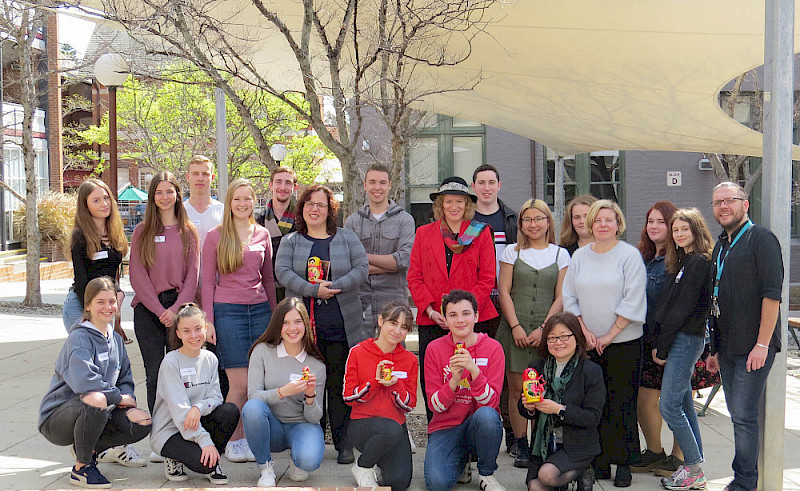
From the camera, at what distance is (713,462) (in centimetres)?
521

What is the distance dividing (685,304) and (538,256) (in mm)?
1046

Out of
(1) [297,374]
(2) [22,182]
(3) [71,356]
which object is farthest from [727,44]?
(2) [22,182]

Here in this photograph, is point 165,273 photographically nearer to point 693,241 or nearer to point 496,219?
point 496,219

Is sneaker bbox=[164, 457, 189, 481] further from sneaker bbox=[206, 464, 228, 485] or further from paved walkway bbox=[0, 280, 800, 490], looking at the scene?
sneaker bbox=[206, 464, 228, 485]

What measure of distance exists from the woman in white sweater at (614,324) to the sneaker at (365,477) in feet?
4.71

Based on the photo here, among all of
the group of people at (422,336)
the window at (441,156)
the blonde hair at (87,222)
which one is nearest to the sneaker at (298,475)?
the group of people at (422,336)

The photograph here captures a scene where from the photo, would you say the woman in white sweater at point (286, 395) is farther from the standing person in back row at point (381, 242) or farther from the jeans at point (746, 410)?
the jeans at point (746, 410)

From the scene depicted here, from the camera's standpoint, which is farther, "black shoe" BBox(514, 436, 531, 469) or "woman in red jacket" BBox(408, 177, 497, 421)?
"woman in red jacket" BBox(408, 177, 497, 421)

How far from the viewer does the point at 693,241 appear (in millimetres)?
4621

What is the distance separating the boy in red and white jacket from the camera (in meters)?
4.43

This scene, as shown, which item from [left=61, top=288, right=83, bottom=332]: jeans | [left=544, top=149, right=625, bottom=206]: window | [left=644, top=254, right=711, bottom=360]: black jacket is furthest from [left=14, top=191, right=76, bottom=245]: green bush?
[left=644, top=254, right=711, bottom=360]: black jacket

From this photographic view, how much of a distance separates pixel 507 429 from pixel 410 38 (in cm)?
310

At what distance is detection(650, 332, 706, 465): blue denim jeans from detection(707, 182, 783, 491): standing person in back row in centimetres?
17

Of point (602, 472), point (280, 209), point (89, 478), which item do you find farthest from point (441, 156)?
point (89, 478)
